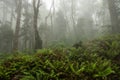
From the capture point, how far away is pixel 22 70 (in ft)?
32.1

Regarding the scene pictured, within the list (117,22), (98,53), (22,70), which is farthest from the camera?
(117,22)

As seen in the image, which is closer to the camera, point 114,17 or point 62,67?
point 62,67

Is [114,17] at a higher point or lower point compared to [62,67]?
higher

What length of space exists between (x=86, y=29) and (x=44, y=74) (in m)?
24.9

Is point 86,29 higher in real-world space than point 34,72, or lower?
higher

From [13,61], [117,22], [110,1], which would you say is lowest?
[13,61]

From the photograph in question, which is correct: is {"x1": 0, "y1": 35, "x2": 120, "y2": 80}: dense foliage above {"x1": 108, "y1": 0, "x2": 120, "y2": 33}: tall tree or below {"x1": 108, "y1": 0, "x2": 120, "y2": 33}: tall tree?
below

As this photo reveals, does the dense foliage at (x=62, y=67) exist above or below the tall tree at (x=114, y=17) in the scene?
below

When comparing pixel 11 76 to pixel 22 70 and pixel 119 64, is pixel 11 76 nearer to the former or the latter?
pixel 22 70

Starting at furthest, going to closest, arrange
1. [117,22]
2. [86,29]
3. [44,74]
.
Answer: [86,29] → [117,22] → [44,74]

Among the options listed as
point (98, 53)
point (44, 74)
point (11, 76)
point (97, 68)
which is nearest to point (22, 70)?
point (11, 76)

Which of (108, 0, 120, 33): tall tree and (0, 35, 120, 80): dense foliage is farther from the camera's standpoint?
(108, 0, 120, 33): tall tree

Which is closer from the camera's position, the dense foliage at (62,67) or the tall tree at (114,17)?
the dense foliage at (62,67)

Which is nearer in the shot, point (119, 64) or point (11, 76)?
point (11, 76)
